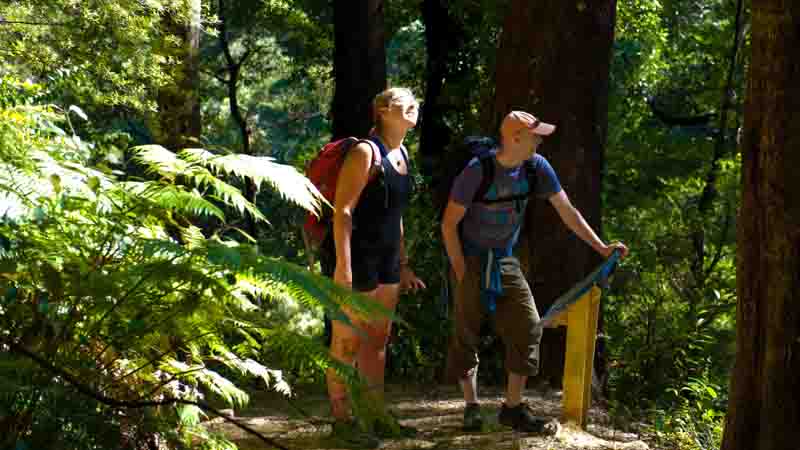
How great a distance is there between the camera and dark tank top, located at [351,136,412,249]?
6203 mm

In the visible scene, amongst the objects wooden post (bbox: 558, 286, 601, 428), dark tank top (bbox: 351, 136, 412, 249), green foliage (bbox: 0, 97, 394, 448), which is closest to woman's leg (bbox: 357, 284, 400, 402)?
dark tank top (bbox: 351, 136, 412, 249)

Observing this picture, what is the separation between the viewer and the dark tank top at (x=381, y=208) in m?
6.20

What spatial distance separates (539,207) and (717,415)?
209cm

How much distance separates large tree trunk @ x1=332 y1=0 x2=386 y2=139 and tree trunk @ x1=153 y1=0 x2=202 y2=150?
1.82 meters

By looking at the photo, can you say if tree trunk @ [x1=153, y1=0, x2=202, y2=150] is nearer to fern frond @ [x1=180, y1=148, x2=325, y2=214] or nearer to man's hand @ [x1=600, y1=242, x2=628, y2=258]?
man's hand @ [x1=600, y1=242, x2=628, y2=258]

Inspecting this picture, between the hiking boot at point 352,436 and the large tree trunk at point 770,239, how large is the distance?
81.7 inches

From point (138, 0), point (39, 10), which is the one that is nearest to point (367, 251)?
point (138, 0)

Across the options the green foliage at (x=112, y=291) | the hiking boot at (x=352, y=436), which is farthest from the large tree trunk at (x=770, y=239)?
the green foliage at (x=112, y=291)

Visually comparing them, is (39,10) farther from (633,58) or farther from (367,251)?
(633,58)

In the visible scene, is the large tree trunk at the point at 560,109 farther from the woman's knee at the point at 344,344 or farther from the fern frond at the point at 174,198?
the fern frond at the point at 174,198

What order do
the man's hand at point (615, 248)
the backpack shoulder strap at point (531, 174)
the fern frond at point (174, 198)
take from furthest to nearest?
A: the man's hand at point (615, 248) < the backpack shoulder strap at point (531, 174) < the fern frond at point (174, 198)

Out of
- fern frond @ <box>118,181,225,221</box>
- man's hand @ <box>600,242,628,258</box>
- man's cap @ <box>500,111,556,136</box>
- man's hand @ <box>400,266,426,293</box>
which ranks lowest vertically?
man's hand @ <box>400,266,426,293</box>

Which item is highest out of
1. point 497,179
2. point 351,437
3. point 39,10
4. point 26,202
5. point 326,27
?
point 326,27

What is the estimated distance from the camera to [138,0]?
11508 mm
